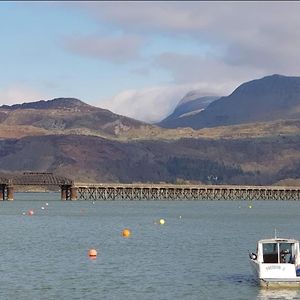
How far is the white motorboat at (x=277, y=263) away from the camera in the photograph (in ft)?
185

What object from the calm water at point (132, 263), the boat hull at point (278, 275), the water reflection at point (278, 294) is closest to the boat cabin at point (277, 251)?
the boat hull at point (278, 275)

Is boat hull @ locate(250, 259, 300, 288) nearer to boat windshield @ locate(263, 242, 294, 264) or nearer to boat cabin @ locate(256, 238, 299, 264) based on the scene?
boat cabin @ locate(256, 238, 299, 264)

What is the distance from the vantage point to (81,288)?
5828 cm

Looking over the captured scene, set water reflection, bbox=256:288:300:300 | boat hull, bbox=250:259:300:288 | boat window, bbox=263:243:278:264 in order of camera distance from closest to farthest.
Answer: water reflection, bbox=256:288:300:300 < boat hull, bbox=250:259:300:288 < boat window, bbox=263:243:278:264

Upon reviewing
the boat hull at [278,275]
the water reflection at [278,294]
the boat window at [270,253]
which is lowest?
the water reflection at [278,294]

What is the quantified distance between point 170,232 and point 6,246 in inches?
1167

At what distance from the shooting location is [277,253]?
5856 centimetres

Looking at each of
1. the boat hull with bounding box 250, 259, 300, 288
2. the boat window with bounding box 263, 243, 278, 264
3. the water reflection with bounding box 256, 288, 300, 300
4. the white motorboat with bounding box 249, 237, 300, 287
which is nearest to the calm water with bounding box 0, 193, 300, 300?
the water reflection with bounding box 256, 288, 300, 300

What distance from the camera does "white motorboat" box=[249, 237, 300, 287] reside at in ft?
185

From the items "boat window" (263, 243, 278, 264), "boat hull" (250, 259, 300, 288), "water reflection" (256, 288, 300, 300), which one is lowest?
"water reflection" (256, 288, 300, 300)

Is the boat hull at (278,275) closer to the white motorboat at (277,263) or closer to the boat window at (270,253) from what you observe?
the white motorboat at (277,263)

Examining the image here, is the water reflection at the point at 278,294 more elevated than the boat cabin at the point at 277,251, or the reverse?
the boat cabin at the point at 277,251

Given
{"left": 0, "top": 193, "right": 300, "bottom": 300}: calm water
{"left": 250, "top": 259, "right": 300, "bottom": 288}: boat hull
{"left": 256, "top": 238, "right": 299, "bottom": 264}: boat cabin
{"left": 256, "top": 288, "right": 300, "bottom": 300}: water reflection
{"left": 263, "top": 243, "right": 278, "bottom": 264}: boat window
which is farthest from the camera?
{"left": 263, "top": 243, "right": 278, "bottom": 264}: boat window

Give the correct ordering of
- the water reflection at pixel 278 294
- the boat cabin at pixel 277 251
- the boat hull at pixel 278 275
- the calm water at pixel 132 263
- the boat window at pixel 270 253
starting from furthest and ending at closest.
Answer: the boat window at pixel 270 253 → the boat cabin at pixel 277 251 → the calm water at pixel 132 263 → the boat hull at pixel 278 275 → the water reflection at pixel 278 294
